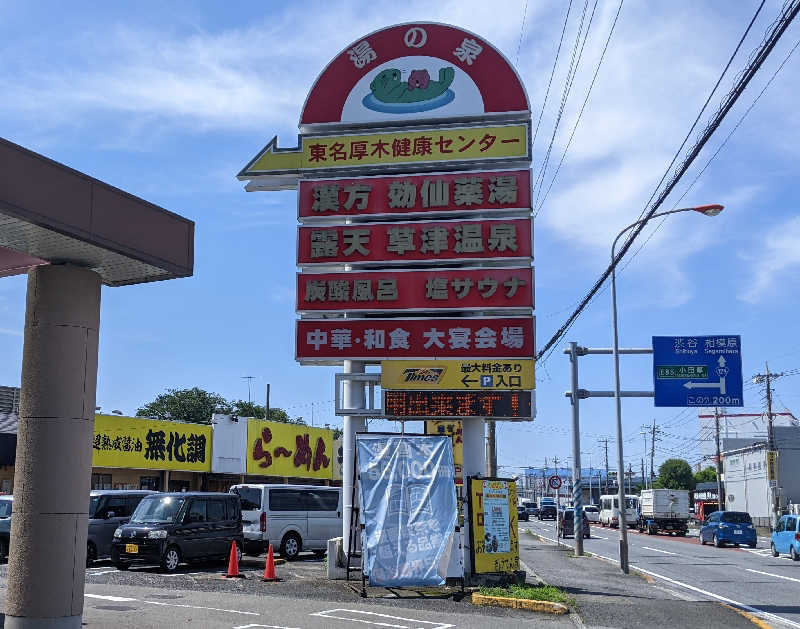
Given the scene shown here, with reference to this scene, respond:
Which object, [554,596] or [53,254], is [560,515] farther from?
[53,254]

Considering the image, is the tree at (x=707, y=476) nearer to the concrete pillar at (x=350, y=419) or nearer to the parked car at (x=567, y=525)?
the parked car at (x=567, y=525)

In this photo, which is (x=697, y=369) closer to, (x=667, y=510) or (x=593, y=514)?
(x=667, y=510)

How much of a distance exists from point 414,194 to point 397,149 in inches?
A: 48.3

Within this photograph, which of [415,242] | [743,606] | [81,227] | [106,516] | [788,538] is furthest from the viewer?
[788,538]

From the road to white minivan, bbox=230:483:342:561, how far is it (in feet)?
30.3

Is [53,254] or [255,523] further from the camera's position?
[255,523]

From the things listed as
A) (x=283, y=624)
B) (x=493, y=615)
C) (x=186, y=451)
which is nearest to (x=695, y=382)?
Answer: (x=493, y=615)

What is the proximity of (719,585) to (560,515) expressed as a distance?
82.8ft

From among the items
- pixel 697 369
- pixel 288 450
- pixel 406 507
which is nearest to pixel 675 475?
pixel 288 450

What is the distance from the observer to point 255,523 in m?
25.2

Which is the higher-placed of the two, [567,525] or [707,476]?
[707,476]

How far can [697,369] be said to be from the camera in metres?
27.4

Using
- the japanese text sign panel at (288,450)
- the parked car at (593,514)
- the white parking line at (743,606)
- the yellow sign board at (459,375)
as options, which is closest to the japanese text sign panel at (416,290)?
the yellow sign board at (459,375)

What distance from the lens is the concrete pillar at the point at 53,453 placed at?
409 inches
